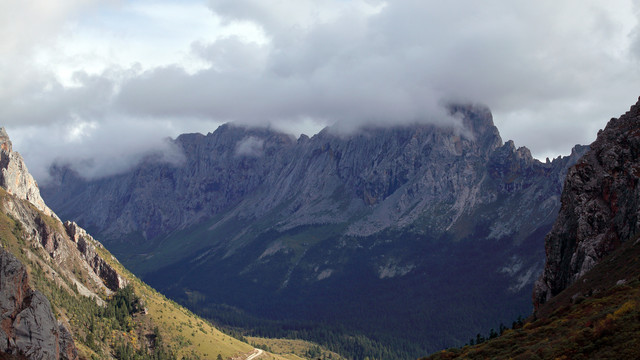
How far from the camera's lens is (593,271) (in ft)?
406

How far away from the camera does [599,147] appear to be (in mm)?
160875

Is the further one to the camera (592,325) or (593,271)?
(593,271)

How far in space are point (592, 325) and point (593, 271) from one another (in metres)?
58.3

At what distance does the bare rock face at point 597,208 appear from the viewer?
137500 mm

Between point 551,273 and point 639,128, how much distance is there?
44.3 m

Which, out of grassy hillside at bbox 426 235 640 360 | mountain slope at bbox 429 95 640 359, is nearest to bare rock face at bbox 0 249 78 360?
mountain slope at bbox 429 95 640 359

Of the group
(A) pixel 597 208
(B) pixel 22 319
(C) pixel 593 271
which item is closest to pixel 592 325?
(C) pixel 593 271

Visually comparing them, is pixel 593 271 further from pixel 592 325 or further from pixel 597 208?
pixel 592 325

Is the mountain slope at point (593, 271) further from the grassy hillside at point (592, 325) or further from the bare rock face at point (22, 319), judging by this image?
the bare rock face at point (22, 319)

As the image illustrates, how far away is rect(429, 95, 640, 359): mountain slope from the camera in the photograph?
65625 millimetres

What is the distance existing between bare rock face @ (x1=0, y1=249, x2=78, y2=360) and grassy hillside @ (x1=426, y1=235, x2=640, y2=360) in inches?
3719

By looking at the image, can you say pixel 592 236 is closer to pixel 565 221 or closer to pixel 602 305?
pixel 565 221

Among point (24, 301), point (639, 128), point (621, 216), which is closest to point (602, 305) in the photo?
point (621, 216)

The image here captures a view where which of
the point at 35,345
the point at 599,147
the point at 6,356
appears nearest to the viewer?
the point at 6,356
